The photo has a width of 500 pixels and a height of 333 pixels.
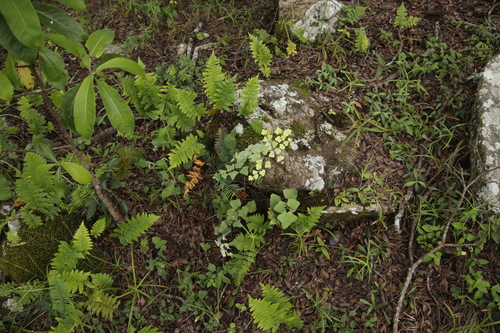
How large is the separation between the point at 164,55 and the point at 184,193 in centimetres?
231

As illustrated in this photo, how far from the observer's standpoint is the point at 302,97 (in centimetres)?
379

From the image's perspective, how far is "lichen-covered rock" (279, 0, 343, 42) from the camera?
4375 mm

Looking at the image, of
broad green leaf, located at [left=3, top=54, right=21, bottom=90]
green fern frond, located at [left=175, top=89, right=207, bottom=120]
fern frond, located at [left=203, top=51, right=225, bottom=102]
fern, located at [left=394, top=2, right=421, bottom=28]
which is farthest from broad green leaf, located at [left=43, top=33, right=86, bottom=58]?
fern, located at [left=394, top=2, right=421, bottom=28]

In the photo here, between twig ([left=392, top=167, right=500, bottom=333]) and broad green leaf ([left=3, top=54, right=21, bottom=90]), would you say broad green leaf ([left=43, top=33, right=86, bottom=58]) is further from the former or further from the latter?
twig ([left=392, top=167, right=500, bottom=333])

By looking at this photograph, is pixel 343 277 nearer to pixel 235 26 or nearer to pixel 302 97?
pixel 302 97

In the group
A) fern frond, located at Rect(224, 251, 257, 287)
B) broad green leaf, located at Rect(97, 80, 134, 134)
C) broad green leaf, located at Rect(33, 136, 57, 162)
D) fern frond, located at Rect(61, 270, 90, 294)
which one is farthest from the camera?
fern frond, located at Rect(224, 251, 257, 287)

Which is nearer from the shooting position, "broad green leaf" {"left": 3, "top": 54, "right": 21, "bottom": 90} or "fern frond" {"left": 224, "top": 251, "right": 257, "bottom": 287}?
"broad green leaf" {"left": 3, "top": 54, "right": 21, "bottom": 90}

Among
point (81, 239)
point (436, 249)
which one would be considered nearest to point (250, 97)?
point (81, 239)

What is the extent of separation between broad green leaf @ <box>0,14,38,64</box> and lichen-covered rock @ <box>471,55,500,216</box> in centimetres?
378

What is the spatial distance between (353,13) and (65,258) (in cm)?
451

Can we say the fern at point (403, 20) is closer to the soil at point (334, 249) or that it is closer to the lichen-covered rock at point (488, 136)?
the soil at point (334, 249)

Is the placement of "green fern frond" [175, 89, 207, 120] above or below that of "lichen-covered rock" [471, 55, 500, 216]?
above

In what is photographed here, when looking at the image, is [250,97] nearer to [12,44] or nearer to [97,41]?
Result: [97,41]

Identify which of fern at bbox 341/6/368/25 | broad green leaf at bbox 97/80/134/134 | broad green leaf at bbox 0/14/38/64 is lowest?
fern at bbox 341/6/368/25
